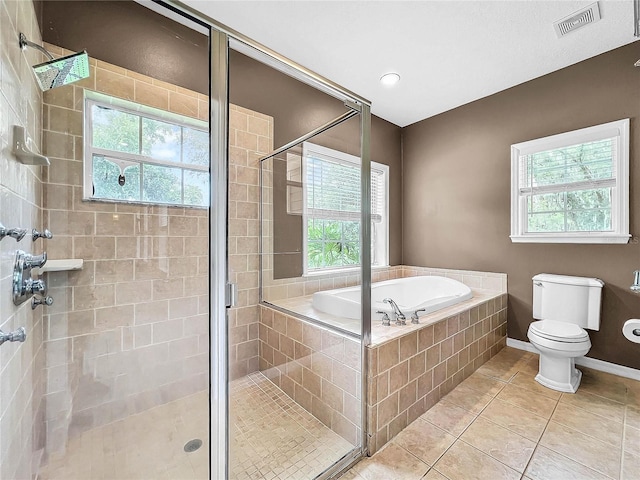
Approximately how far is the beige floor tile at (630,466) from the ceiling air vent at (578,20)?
278 centimetres

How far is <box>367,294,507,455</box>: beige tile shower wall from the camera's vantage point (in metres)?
1.56

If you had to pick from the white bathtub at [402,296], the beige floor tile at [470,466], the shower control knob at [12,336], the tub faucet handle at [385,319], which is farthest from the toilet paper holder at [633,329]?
the shower control knob at [12,336]

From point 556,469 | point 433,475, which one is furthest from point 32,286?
point 556,469

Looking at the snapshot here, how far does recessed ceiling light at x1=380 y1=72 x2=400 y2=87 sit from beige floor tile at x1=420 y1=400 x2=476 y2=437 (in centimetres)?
287

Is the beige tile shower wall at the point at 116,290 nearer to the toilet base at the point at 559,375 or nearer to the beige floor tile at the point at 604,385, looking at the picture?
the toilet base at the point at 559,375

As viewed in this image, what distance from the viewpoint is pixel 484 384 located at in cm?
222

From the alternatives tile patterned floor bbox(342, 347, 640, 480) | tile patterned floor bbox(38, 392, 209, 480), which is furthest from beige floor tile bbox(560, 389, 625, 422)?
tile patterned floor bbox(38, 392, 209, 480)

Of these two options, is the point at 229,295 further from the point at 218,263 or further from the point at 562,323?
the point at 562,323

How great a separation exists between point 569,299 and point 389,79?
260 cm

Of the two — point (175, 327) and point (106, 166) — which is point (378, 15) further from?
point (175, 327)

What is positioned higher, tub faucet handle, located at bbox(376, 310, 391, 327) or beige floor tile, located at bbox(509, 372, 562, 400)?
tub faucet handle, located at bbox(376, 310, 391, 327)

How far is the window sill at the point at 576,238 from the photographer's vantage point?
2.31m

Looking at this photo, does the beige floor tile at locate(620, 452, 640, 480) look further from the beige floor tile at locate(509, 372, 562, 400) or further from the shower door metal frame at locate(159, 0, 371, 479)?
the shower door metal frame at locate(159, 0, 371, 479)

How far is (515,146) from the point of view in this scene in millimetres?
2922
